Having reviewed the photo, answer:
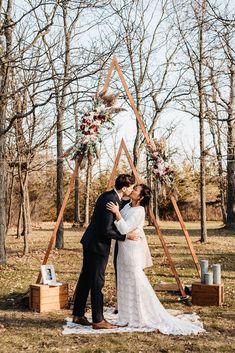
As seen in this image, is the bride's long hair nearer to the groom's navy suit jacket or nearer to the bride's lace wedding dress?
the bride's lace wedding dress

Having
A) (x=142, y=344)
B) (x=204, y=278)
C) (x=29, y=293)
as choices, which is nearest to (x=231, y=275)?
(x=204, y=278)

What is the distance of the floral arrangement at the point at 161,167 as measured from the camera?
805 cm

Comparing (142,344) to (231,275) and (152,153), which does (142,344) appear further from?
(231,275)

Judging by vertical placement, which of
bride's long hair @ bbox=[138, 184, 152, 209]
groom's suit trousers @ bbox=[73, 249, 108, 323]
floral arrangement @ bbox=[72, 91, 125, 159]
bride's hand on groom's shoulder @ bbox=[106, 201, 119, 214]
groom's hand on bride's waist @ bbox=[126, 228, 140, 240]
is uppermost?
floral arrangement @ bbox=[72, 91, 125, 159]

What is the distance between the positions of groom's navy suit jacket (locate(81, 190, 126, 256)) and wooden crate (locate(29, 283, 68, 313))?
47.7 inches

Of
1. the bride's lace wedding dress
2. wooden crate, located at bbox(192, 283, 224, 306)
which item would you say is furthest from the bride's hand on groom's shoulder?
wooden crate, located at bbox(192, 283, 224, 306)

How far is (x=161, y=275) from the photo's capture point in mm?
10336

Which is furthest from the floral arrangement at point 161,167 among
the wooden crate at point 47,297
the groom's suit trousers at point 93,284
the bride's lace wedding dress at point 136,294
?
the wooden crate at point 47,297

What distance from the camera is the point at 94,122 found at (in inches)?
300

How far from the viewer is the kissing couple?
20.7ft

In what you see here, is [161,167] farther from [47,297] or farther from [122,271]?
[47,297]

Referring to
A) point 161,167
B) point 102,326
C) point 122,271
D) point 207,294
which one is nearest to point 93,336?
point 102,326

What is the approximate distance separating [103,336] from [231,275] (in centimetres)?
508

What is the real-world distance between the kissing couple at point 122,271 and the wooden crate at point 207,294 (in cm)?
91
